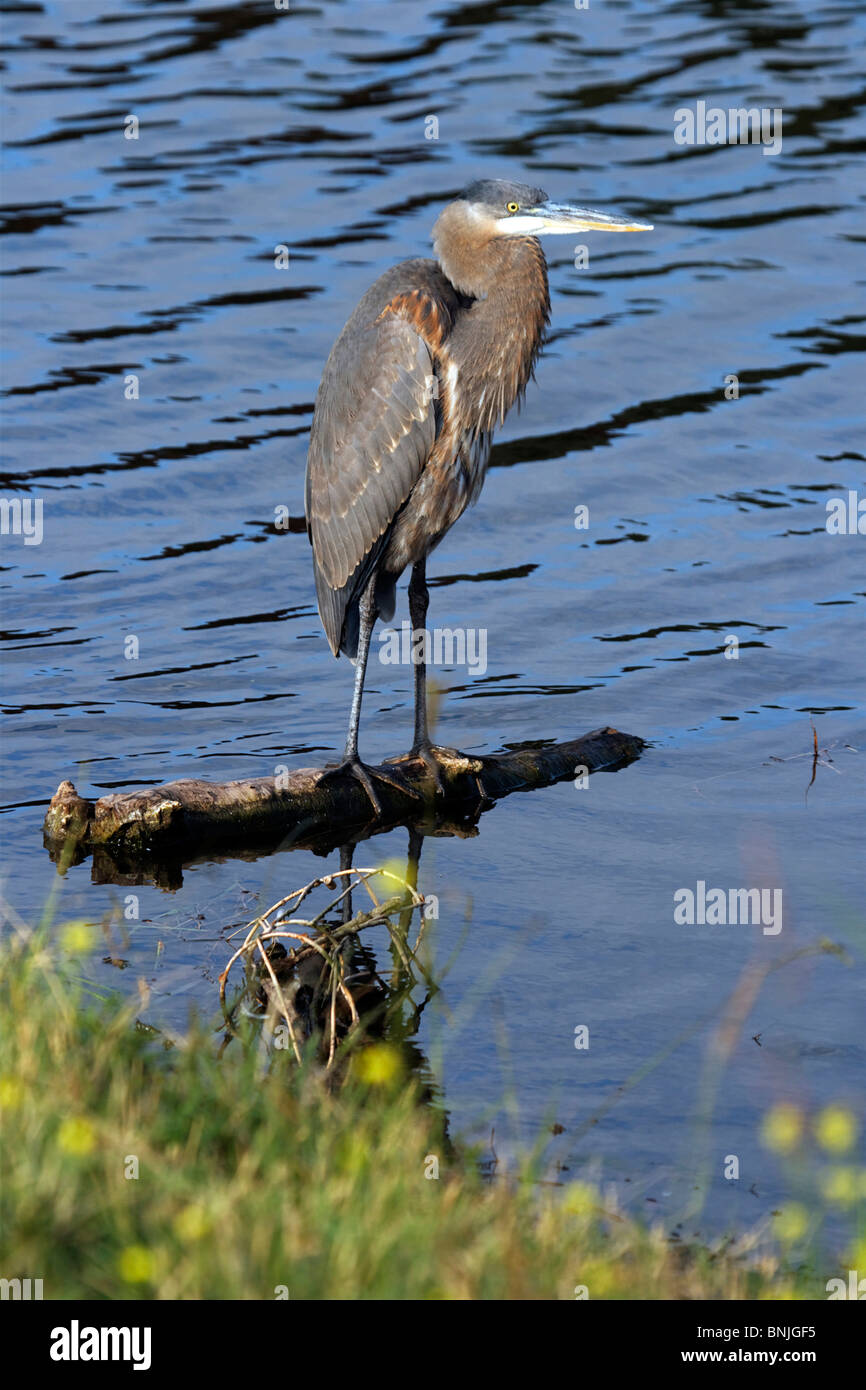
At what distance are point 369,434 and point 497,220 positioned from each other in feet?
3.30

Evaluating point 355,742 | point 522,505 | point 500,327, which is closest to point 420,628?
point 355,742

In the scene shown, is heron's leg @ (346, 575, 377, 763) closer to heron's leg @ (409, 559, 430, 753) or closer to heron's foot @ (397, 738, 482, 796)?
heron's leg @ (409, 559, 430, 753)

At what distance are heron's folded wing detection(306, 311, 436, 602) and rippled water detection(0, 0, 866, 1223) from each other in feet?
3.49

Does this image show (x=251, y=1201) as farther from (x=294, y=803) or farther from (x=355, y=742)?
(x=355, y=742)

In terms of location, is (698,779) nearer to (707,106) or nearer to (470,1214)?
(470,1214)

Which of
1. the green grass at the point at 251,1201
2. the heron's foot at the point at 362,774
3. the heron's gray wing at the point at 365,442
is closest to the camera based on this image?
the green grass at the point at 251,1201

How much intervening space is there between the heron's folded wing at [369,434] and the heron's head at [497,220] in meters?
0.43

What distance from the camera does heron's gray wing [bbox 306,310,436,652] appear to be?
765 cm

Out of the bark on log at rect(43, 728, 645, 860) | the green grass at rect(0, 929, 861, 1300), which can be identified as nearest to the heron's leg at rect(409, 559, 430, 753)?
the bark on log at rect(43, 728, 645, 860)

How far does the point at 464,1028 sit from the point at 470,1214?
203cm

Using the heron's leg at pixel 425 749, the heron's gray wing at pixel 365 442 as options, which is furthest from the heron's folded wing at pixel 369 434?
the heron's leg at pixel 425 749

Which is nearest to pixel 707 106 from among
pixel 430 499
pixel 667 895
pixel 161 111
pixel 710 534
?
pixel 161 111

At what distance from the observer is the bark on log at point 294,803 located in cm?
695

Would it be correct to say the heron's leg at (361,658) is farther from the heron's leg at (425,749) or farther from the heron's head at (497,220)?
the heron's head at (497,220)
